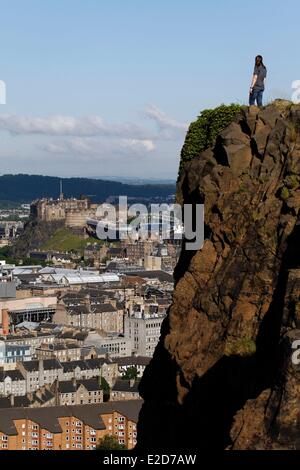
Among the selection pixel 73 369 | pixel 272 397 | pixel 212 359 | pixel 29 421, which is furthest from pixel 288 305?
pixel 73 369

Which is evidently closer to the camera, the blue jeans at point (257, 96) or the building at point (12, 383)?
the blue jeans at point (257, 96)

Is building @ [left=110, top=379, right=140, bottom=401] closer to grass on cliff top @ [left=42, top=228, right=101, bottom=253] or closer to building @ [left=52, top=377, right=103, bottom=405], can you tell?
building @ [left=52, top=377, right=103, bottom=405]

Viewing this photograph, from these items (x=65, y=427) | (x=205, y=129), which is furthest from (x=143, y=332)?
(x=205, y=129)

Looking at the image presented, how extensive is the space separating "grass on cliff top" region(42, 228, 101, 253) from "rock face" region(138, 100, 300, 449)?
145 meters

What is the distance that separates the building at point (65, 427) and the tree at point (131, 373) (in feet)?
50.8

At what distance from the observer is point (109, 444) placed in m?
45.4

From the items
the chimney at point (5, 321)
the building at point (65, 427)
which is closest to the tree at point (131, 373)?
the building at point (65, 427)

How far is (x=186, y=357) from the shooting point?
57.2 feet

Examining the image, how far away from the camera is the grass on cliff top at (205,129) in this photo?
1991 centimetres

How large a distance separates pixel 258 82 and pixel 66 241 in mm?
152787

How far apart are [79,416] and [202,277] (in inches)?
1248

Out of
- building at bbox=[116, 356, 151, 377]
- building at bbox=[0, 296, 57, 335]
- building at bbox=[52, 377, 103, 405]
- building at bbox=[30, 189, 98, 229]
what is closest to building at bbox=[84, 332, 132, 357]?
building at bbox=[116, 356, 151, 377]

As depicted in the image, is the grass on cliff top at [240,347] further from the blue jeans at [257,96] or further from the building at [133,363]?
the building at [133,363]

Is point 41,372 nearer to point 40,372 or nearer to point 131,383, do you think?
point 40,372
